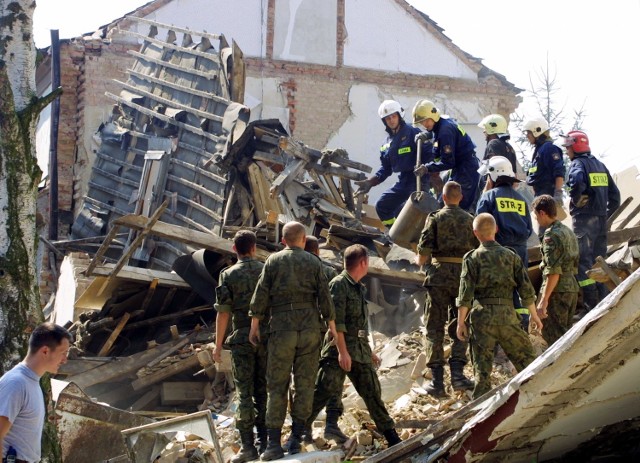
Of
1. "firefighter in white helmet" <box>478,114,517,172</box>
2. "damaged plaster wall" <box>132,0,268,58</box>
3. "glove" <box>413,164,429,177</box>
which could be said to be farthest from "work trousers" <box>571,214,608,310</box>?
"damaged plaster wall" <box>132,0,268,58</box>

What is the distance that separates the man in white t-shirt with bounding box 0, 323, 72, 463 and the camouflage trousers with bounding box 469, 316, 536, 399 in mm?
3588

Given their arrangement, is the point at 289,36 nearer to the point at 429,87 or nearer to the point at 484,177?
the point at 429,87

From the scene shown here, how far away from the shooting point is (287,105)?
24406mm

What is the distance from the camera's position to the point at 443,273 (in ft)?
28.7

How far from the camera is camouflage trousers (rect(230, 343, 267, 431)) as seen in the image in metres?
7.79

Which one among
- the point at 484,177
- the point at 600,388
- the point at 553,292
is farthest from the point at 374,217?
the point at 600,388

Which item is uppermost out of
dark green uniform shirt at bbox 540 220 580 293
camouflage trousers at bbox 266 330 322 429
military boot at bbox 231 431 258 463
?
dark green uniform shirt at bbox 540 220 580 293

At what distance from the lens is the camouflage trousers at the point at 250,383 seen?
Result: 7793mm

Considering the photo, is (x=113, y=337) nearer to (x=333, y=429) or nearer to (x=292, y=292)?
(x=333, y=429)

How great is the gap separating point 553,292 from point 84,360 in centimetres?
569

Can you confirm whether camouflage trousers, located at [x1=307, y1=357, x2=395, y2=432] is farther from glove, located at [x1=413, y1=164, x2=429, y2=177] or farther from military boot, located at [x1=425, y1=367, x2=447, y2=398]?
glove, located at [x1=413, y1=164, x2=429, y2=177]

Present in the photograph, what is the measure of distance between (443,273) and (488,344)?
3.43 feet

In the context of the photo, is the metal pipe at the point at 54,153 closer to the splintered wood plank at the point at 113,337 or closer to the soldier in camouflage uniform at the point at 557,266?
the splintered wood plank at the point at 113,337

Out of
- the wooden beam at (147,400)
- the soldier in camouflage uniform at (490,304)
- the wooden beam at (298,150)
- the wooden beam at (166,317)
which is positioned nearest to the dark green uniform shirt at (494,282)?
the soldier in camouflage uniform at (490,304)
